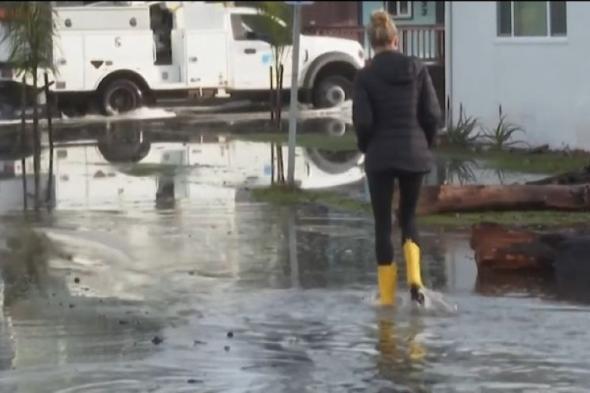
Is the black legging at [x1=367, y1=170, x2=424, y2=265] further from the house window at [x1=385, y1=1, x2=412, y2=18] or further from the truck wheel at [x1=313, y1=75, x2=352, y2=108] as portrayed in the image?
the house window at [x1=385, y1=1, x2=412, y2=18]

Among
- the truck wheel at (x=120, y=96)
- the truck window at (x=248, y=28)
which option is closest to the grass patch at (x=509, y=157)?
the truck wheel at (x=120, y=96)

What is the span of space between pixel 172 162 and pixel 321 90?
11885 mm

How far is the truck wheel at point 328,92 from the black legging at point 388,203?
21641 millimetres

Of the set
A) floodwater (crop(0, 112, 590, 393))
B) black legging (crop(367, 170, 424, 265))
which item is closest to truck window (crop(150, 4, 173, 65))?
floodwater (crop(0, 112, 590, 393))

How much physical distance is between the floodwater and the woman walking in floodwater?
1.30 feet

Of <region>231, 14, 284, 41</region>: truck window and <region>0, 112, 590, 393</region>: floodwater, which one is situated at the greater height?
<region>231, 14, 284, 41</region>: truck window

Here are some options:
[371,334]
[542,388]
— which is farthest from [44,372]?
[542,388]

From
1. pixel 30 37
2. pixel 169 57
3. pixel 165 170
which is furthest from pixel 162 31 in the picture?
pixel 165 170

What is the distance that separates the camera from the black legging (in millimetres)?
9414

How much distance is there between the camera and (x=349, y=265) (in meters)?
11.2

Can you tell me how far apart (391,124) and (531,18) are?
39.8ft

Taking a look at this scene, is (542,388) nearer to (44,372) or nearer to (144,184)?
(44,372)

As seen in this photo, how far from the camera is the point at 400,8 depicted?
40.4m

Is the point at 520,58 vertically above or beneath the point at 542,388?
above
